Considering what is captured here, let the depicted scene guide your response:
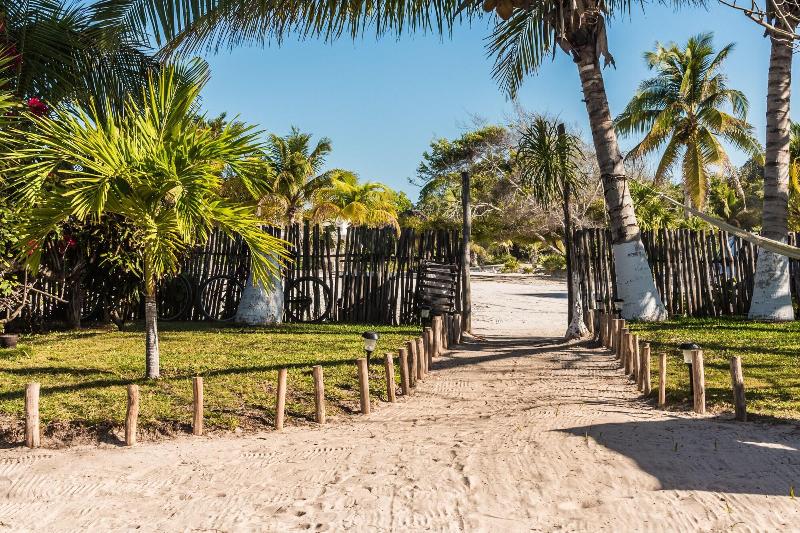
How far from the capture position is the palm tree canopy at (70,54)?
9766 mm

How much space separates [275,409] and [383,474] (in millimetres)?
1796

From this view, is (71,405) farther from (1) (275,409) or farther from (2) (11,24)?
(2) (11,24)

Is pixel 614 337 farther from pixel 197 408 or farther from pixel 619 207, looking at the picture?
pixel 197 408

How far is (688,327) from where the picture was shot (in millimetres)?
10883

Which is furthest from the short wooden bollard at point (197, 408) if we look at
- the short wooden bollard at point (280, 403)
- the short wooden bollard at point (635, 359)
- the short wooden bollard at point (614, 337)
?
the short wooden bollard at point (614, 337)

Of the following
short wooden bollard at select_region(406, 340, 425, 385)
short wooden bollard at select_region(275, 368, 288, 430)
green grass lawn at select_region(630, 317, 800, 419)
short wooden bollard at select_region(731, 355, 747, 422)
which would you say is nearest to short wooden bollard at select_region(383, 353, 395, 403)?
short wooden bollard at select_region(406, 340, 425, 385)

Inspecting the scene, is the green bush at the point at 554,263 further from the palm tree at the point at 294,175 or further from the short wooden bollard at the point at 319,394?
the short wooden bollard at the point at 319,394

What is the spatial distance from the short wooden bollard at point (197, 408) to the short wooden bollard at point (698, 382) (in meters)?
3.97

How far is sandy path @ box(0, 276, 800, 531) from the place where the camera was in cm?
387

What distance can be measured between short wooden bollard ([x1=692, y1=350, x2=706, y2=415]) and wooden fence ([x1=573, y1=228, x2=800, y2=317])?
6.97 meters

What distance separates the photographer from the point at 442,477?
4422 millimetres

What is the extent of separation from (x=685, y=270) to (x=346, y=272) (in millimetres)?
6118

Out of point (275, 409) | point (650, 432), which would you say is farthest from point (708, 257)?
point (275, 409)

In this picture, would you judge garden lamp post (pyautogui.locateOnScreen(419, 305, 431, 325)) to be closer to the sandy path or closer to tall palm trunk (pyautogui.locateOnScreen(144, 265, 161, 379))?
tall palm trunk (pyautogui.locateOnScreen(144, 265, 161, 379))
